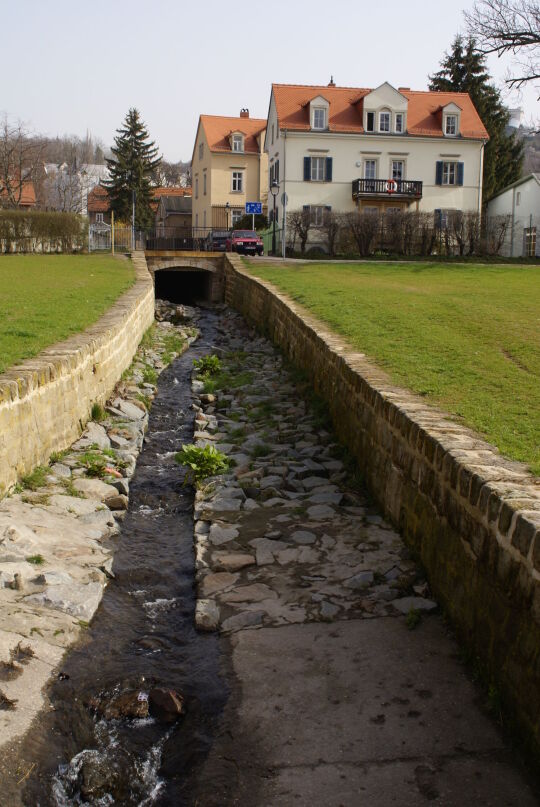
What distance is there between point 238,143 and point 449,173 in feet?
54.5

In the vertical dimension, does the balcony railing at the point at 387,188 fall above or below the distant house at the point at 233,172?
below

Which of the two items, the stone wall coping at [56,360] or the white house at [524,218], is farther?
the white house at [524,218]

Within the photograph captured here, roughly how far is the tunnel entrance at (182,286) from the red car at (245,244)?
206cm

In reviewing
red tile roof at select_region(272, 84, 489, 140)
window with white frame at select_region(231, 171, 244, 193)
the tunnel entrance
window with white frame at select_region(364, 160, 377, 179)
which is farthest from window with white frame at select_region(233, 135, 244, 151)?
the tunnel entrance

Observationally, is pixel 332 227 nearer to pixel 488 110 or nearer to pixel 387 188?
pixel 387 188

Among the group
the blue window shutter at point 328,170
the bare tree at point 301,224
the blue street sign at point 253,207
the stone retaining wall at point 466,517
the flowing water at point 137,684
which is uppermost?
the blue window shutter at point 328,170

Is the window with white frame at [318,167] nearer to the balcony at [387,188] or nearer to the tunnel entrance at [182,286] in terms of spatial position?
the balcony at [387,188]

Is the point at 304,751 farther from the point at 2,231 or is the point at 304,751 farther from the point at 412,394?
the point at 2,231

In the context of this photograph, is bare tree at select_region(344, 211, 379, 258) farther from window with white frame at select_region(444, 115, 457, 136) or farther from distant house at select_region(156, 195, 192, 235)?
distant house at select_region(156, 195, 192, 235)

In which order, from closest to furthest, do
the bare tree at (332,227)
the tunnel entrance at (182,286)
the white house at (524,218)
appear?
the bare tree at (332,227) < the tunnel entrance at (182,286) < the white house at (524,218)

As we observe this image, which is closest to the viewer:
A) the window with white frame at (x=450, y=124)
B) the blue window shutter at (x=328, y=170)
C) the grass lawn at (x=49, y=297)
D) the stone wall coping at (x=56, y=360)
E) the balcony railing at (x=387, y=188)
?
the stone wall coping at (x=56, y=360)

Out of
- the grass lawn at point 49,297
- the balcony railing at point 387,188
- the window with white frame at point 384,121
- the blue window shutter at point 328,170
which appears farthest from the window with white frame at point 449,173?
the grass lawn at point 49,297

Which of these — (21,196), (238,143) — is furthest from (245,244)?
(21,196)

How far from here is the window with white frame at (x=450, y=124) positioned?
47500 mm
